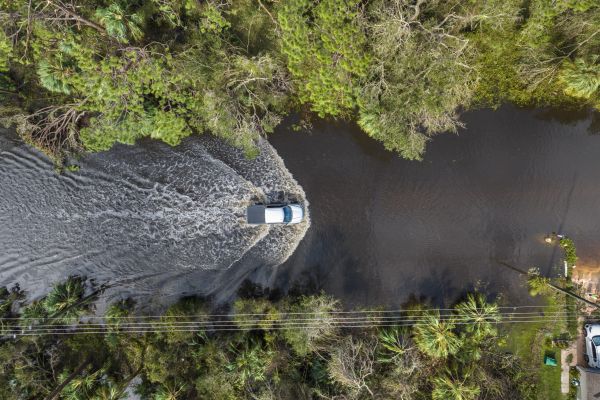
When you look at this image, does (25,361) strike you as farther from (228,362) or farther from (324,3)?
(324,3)

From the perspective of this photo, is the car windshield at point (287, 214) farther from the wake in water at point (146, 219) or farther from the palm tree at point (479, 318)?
the palm tree at point (479, 318)

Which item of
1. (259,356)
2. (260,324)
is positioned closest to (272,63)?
(260,324)

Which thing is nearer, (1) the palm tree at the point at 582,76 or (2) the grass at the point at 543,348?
(1) the palm tree at the point at 582,76

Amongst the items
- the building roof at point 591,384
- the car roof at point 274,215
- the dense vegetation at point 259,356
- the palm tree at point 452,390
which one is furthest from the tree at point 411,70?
the building roof at point 591,384

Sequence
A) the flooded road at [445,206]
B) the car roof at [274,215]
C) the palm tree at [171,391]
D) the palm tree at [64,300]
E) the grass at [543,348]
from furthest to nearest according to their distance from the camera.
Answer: the flooded road at [445,206]
the grass at [543,348]
the car roof at [274,215]
the palm tree at [64,300]
the palm tree at [171,391]

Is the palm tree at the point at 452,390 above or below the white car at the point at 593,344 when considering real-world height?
below

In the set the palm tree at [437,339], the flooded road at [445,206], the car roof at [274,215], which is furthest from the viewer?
the flooded road at [445,206]

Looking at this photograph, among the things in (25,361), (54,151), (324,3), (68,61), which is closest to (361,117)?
(324,3)
